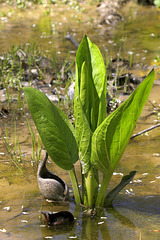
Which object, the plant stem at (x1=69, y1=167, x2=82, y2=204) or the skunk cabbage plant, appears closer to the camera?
the skunk cabbage plant

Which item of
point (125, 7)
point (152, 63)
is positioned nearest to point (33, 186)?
point (152, 63)

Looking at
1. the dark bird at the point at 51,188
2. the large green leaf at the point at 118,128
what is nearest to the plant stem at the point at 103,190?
the large green leaf at the point at 118,128

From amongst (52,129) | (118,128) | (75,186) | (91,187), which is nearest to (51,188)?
(75,186)

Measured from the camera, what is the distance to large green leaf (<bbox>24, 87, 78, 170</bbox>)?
226cm

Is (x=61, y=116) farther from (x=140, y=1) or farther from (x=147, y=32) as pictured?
(x=140, y=1)

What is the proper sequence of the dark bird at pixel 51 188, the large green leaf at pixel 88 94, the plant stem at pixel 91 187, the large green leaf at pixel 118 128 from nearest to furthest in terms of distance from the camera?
the large green leaf at pixel 118 128 < the large green leaf at pixel 88 94 < the plant stem at pixel 91 187 < the dark bird at pixel 51 188

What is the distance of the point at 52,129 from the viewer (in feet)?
7.57

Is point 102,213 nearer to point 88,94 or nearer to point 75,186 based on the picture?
point 75,186

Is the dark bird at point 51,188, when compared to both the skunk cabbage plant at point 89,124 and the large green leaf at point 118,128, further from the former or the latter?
the large green leaf at point 118,128

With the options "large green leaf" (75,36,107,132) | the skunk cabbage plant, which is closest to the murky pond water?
the skunk cabbage plant

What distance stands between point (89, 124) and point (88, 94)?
197 millimetres

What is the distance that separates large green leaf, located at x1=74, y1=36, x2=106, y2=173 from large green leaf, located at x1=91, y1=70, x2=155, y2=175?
88mm

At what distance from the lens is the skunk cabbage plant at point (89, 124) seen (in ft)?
7.33

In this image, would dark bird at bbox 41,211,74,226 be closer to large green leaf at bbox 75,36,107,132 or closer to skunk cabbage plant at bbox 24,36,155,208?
skunk cabbage plant at bbox 24,36,155,208
